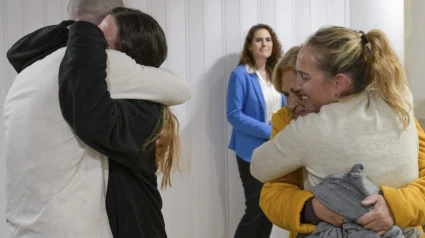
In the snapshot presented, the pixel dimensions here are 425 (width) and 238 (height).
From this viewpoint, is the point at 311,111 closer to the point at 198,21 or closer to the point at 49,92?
the point at 49,92

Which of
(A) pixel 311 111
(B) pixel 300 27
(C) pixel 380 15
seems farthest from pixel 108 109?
(C) pixel 380 15

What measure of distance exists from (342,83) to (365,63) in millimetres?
78

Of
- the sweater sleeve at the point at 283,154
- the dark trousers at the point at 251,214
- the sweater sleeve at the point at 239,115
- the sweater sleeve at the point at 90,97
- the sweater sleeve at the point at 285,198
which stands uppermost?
the sweater sleeve at the point at 90,97

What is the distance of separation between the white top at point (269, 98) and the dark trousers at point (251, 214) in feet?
1.19

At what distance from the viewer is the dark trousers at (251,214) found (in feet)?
12.9

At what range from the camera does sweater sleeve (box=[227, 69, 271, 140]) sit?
3844mm

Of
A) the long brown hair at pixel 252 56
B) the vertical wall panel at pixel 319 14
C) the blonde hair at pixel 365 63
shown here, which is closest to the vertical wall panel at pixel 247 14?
the long brown hair at pixel 252 56

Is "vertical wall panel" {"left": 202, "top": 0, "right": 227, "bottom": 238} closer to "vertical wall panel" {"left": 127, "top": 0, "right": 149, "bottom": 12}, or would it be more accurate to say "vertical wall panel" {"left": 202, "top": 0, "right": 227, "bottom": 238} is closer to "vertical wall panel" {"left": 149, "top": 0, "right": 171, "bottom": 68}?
"vertical wall panel" {"left": 149, "top": 0, "right": 171, "bottom": 68}

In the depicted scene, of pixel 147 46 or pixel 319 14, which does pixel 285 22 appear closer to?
pixel 319 14

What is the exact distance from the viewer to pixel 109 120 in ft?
4.87

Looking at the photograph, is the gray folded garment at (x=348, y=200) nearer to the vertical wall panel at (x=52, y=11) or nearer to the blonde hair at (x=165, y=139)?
the blonde hair at (x=165, y=139)

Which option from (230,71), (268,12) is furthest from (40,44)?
(268,12)

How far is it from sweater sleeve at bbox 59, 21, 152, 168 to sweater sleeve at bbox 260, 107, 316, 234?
40 cm

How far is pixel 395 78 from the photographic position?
1559 millimetres
